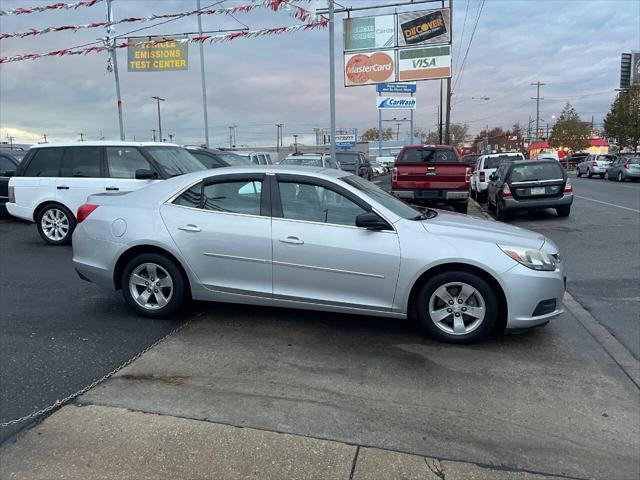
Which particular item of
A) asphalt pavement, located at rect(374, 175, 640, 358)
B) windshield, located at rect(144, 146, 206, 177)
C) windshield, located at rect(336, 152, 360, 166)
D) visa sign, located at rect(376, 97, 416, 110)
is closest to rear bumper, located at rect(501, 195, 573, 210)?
asphalt pavement, located at rect(374, 175, 640, 358)

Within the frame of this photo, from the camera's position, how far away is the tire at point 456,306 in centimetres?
446

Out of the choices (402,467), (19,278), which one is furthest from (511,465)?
(19,278)

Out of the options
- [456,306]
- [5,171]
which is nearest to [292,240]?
[456,306]

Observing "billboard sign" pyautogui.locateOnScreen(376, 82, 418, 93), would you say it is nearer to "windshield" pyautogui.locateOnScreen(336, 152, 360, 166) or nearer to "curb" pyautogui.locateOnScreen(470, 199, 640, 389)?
"windshield" pyautogui.locateOnScreen(336, 152, 360, 166)

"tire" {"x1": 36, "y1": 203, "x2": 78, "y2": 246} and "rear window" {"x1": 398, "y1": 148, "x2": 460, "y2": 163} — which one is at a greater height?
"rear window" {"x1": 398, "y1": 148, "x2": 460, "y2": 163}

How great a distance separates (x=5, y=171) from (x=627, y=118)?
51.9 meters

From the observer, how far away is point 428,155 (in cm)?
1480

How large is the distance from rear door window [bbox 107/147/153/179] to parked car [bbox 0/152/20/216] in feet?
14.9

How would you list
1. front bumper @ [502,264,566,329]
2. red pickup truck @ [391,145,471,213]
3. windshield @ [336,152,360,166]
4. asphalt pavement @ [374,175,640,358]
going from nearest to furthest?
1. front bumper @ [502,264,566,329]
2. asphalt pavement @ [374,175,640,358]
3. red pickup truck @ [391,145,471,213]
4. windshield @ [336,152,360,166]

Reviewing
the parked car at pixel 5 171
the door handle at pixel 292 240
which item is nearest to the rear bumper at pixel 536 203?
the door handle at pixel 292 240

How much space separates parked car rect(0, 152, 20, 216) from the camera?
12180 mm

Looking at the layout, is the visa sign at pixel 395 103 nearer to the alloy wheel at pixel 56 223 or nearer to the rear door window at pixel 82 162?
the rear door window at pixel 82 162

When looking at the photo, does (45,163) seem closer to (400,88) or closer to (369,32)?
(369,32)

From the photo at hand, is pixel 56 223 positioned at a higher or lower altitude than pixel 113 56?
lower
